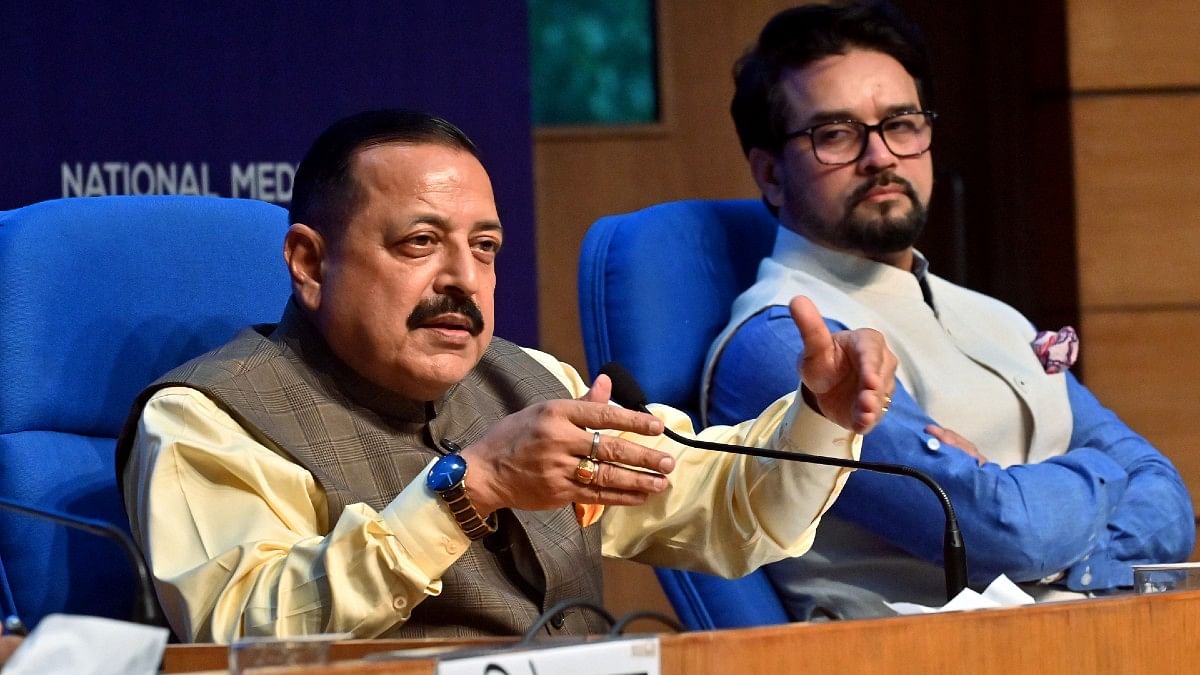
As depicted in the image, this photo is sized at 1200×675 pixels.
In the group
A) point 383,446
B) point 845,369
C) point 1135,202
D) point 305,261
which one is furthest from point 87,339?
point 1135,202

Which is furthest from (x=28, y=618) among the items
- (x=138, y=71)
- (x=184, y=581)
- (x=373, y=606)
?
(x=138, y=71)

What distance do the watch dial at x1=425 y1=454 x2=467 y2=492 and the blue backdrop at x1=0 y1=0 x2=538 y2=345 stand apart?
1.21m

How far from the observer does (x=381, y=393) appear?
171cm

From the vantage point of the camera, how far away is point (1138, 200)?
325cm

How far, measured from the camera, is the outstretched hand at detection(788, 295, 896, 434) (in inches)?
62.9

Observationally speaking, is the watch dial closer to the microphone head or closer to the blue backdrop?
the microphone head

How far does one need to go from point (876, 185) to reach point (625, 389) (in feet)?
2.91

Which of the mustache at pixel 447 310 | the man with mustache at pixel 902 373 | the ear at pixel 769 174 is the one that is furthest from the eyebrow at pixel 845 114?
the mustache at pixel 447 310

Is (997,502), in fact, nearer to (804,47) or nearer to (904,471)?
(904,471)

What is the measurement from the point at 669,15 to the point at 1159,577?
2.61 meters

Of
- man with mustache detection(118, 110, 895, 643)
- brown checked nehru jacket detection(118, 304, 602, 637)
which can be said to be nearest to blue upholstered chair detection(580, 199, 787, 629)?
man with mustache detection(118, 110, 895, 643)

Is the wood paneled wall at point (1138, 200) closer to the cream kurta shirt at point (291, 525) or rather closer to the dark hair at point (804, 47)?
the dark hair at point (804, 47)

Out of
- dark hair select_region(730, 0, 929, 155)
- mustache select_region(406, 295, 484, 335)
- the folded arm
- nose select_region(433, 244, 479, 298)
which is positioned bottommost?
the folded arm

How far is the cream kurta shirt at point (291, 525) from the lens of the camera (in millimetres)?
1418
